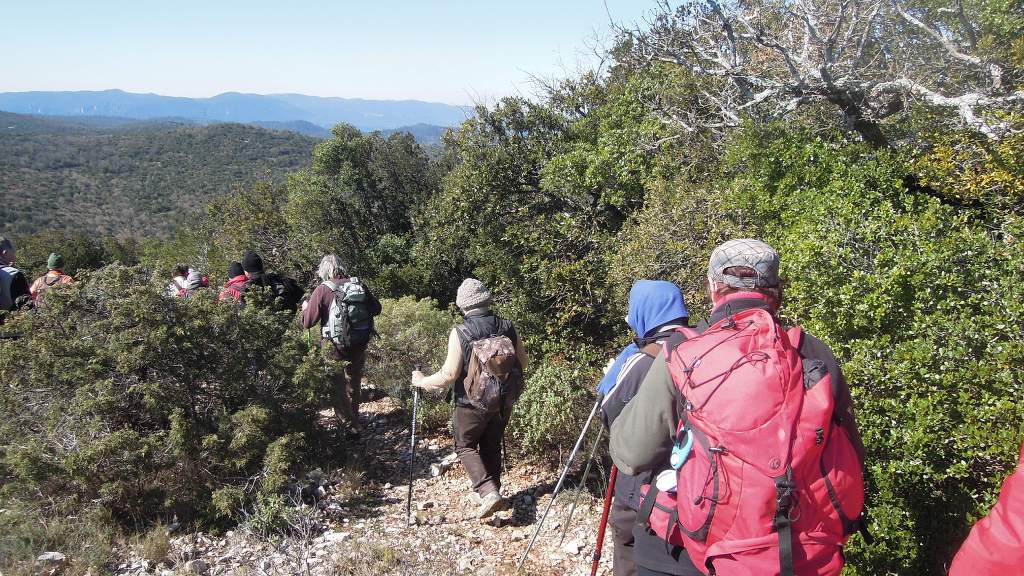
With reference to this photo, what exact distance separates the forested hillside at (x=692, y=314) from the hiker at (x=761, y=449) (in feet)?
4.20

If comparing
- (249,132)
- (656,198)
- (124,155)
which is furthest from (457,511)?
(249,132)

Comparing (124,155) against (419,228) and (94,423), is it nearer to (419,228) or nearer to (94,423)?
(419,228)

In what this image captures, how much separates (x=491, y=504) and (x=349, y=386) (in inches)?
87.1

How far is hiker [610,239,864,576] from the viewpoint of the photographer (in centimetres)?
173

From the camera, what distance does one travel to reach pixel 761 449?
68.4 inches

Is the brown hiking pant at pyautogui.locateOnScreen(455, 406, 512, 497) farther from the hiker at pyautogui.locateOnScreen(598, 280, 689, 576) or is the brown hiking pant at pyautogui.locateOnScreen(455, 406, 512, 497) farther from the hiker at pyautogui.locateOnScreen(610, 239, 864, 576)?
the hiker at pyautogui.locateOnScreen(610, 239, 864, 576)

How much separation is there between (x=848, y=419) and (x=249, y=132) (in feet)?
287

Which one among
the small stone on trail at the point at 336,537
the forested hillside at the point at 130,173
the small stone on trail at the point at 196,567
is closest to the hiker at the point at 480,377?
the small stone on trail at the point at 336,537

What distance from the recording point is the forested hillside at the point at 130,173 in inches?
1812

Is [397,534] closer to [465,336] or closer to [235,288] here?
[465,336]

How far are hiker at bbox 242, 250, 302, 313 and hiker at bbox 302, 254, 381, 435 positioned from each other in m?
0.58

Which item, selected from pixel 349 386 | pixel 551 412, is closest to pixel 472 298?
pixel 551 412

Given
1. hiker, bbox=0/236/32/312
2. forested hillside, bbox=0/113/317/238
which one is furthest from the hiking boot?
forested hillside, bbox=0/113/317/238

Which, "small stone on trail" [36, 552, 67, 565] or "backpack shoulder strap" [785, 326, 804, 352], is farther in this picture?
"small stone on trail" [36, 552, 67, 565]
